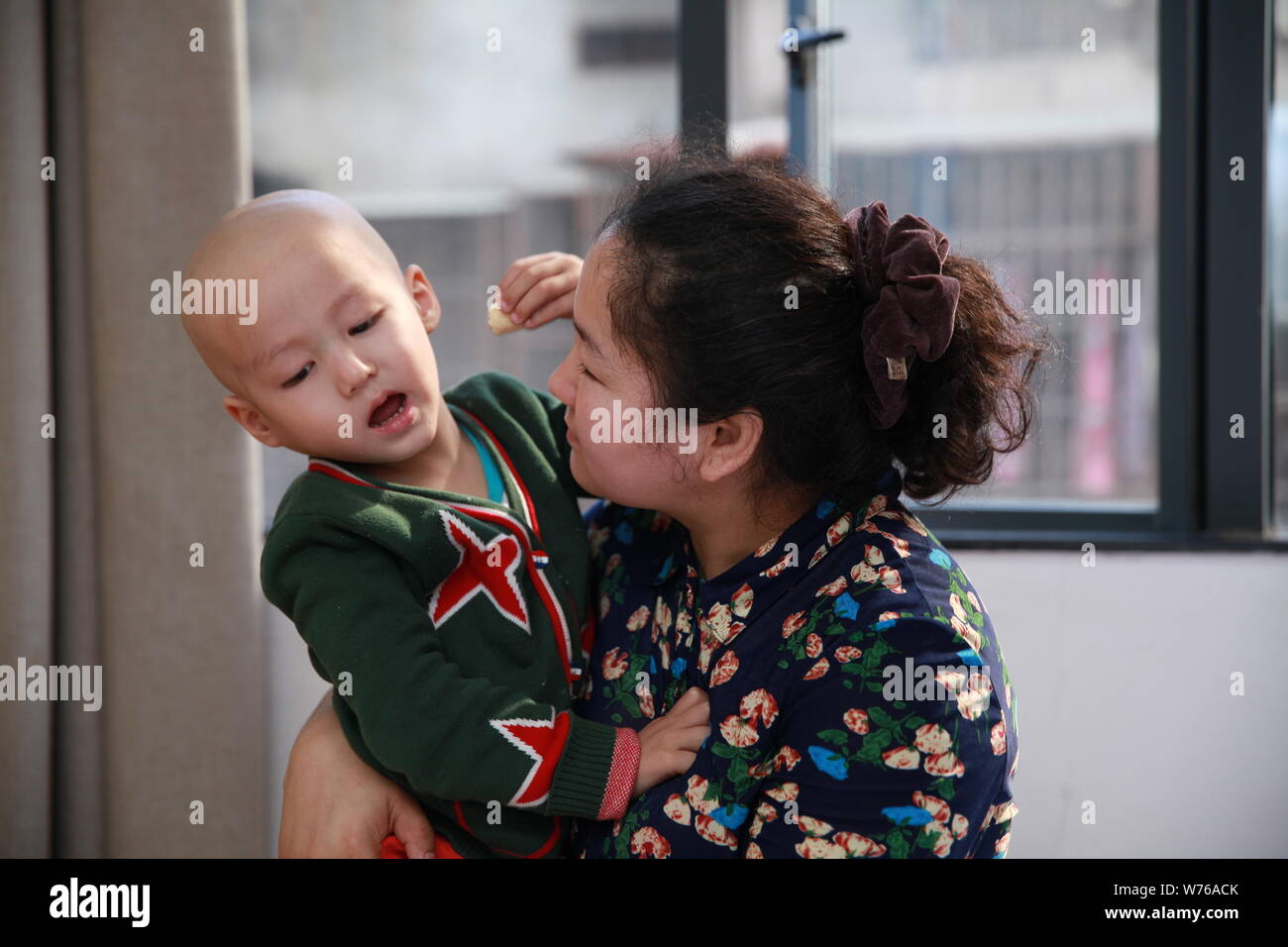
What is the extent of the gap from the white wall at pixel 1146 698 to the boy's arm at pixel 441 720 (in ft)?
3.63

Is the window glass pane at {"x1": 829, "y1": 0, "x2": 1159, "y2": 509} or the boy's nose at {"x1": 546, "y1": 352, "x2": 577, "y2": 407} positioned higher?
the window glass pane at {"x1": 829, "y1": 0, "x2": 1159, "y2": 509}

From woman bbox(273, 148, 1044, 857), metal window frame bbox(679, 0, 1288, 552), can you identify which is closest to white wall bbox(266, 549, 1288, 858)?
metal window frame bbox(679, 0, 1288, 552)

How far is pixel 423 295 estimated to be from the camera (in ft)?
4.29

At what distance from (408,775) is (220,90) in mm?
1417

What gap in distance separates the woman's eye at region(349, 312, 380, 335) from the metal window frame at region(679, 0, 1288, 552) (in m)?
0.97

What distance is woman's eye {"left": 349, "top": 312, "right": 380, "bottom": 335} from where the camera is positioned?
1157 mm

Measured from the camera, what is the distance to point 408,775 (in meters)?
1.04

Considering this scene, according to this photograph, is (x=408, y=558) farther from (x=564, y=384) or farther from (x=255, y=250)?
(x=255, y=250)

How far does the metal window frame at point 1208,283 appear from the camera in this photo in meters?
1.90

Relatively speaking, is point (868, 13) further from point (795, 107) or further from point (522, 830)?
point (522, 830)

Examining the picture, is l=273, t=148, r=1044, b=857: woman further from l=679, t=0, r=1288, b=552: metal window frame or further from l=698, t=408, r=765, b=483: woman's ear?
l=679, t=0, r=1288, b=552: metal window frame

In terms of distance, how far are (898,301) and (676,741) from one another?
0.46 meters
